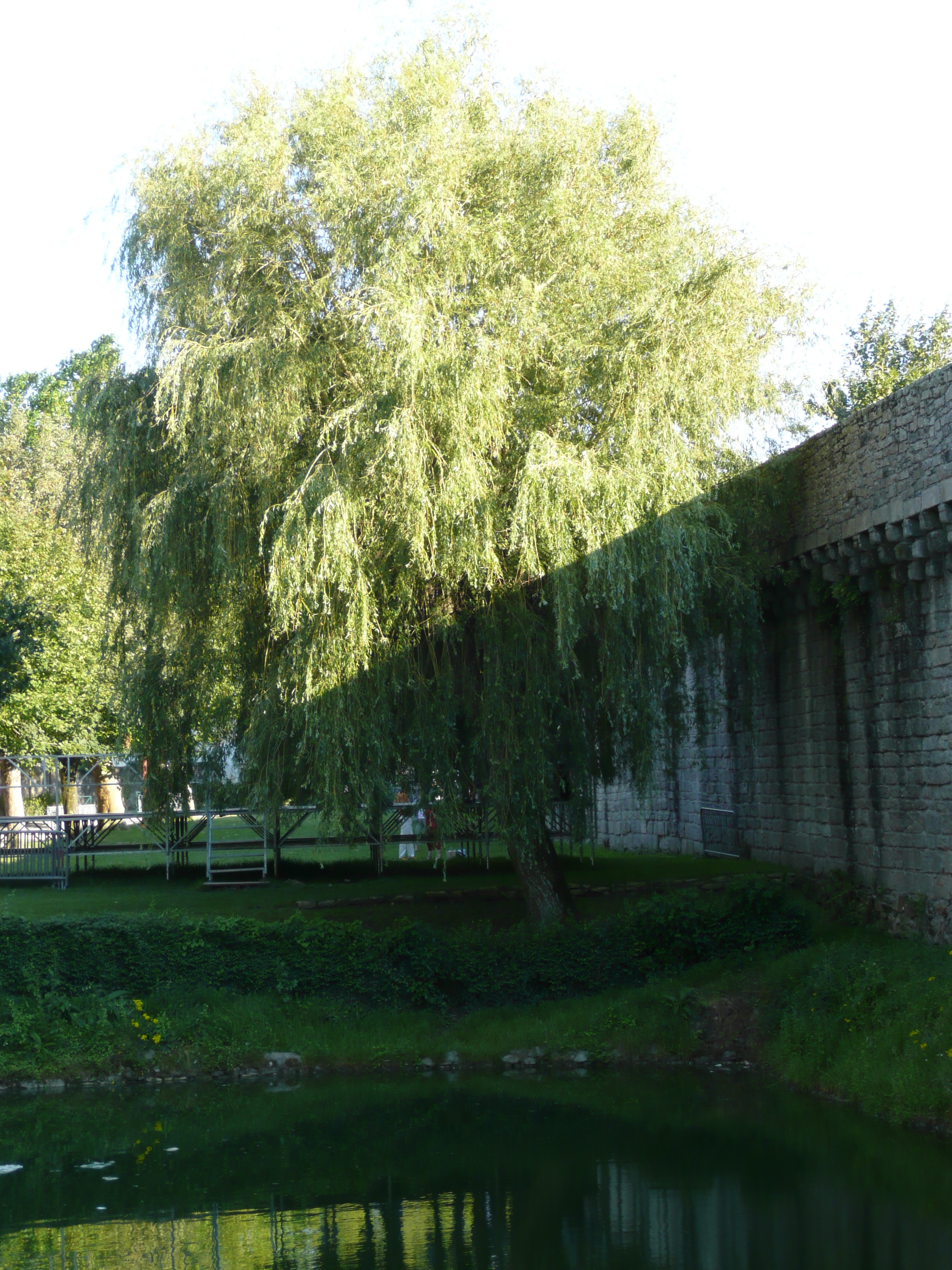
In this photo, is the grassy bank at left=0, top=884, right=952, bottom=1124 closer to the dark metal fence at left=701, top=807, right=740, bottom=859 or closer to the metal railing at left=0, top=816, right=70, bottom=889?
the dark metal fence at left=701, top=807, right=740, bottom=859

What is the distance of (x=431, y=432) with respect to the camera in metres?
12.5

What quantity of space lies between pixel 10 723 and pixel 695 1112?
65.8 ft

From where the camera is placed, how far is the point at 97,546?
13992 mm

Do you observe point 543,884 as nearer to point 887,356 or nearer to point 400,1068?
point 400,1068

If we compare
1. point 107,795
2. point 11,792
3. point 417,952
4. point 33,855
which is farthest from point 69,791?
point 417,952

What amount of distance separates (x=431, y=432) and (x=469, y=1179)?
690cm

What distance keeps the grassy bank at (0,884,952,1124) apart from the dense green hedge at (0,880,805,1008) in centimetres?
8

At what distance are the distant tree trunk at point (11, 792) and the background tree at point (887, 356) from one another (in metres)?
20.3

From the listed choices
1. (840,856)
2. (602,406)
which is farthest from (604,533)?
(840,856)

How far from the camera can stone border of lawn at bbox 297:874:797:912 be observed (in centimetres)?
1552

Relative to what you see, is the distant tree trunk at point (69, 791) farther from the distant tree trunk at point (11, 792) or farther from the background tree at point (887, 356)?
the background tree at point (887, 356)

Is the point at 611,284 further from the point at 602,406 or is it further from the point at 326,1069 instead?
the point at 326,1069

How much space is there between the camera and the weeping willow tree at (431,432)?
12344 millimetres

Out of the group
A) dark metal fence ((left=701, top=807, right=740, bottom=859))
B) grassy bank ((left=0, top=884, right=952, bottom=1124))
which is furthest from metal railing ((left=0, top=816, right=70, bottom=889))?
dark metal fence ((left=701, top=807, right=740, bottom=859))
